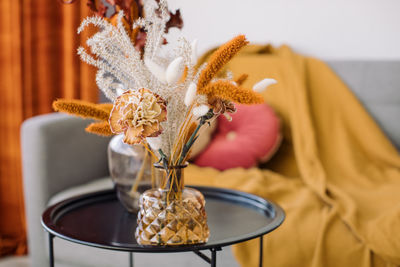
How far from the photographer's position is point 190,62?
0.88 meters

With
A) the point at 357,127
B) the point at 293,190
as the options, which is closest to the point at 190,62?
the point at 293,190

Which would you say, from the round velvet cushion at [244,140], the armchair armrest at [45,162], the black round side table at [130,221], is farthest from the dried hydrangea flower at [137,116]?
the round velvet cushion at [244,140]

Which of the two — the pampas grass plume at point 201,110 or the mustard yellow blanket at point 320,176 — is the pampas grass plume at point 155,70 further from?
the mustard yellow blanket at point 320,176

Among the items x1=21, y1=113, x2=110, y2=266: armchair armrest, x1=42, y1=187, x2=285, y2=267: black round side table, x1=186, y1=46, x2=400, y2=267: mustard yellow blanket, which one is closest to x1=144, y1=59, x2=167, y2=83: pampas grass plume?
x1=42, y1=187, x2=285, y2=267: black round side table

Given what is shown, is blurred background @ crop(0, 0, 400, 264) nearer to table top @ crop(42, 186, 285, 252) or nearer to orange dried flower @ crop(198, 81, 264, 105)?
table top @ crop(42, 186, 285, 252)

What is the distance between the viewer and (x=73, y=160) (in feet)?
5.70

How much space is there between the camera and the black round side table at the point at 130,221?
34.4 inches

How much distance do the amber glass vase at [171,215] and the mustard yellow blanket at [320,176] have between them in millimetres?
486

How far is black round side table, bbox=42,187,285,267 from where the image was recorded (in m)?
0.87

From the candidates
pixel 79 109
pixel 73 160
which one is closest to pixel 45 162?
pixel 73 160

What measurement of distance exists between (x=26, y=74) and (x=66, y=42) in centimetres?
23

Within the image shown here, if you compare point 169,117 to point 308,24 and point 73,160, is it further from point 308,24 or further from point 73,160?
point 308,24

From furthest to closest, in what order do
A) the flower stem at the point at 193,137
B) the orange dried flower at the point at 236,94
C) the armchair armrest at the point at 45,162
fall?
the armchair armrest at the point at 45,162, the flower stem at the point at 193,137, the orange dried flower at the point at 236,94

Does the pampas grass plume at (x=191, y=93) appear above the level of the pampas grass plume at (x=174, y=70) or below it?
below
